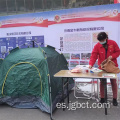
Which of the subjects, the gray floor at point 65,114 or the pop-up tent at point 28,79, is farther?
the pop-up tent at point 28,79

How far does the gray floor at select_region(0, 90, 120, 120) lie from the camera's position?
3.01 m

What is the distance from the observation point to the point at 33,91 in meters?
3.48

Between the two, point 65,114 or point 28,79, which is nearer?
point 65,114

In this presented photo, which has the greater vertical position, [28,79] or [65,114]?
[28,79]

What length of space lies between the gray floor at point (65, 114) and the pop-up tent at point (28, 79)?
0.16 meters

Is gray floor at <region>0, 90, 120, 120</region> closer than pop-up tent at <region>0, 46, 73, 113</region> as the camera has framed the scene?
Yes

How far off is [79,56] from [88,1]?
180 centimetres

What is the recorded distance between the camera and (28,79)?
3477 mm

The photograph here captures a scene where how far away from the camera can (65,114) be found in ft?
10.4

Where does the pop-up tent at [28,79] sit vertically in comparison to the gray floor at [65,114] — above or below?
above

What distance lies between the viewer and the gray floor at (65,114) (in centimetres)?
301

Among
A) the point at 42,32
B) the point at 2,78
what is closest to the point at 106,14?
the point at 42,32

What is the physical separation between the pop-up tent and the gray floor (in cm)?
16

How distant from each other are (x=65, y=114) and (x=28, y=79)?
1.14 metres
